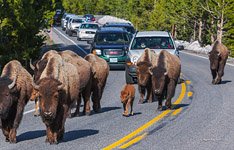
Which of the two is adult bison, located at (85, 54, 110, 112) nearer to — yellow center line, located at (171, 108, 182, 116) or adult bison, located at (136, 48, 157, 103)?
adult bison, located at (136, 48, 157, 103)

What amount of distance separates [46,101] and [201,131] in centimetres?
364

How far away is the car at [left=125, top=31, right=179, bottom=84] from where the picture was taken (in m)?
23.7

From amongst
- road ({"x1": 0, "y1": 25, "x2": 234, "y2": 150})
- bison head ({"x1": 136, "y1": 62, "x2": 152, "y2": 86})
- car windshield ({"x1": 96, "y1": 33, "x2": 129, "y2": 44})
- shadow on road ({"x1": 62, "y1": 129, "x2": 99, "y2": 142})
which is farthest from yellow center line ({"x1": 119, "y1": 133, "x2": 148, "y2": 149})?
car windshield ({"x1": 96, "y1": 33, "x2": 129, "y2": 44})

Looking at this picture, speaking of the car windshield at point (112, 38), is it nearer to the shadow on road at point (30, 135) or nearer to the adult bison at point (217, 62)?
the adult bison at point (217, 62)

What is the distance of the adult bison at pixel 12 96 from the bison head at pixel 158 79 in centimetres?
426

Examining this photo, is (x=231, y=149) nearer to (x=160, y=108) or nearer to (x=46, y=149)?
(x=46, y=149)

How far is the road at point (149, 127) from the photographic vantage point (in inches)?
475

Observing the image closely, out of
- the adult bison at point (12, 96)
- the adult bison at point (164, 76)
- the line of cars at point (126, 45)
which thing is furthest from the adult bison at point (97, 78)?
the adult bison at point (12, 96)

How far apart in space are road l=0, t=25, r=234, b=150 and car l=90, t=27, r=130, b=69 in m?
9.65

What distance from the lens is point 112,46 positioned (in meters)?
30.2

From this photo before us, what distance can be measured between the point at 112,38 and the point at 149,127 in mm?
17982

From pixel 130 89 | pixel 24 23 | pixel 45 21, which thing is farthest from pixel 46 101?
pixel 45 21

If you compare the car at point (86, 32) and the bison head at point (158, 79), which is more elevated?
the bison head at point (158, 79)

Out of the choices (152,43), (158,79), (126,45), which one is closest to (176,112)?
(158,79)
